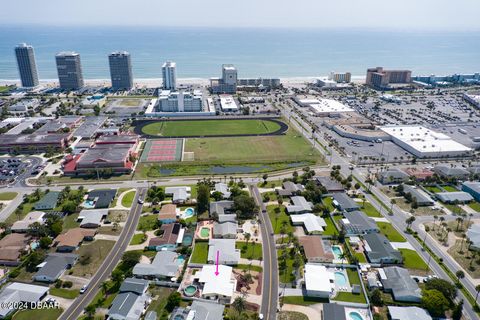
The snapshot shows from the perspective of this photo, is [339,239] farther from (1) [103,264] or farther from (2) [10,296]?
(2) [10,296]

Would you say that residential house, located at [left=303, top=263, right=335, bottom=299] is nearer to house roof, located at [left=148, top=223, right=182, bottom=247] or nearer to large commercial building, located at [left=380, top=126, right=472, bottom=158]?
house roof, located at [left=148, top=223, right=182, bottom=247]

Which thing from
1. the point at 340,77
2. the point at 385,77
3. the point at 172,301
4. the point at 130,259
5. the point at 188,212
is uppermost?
the point at 385,77

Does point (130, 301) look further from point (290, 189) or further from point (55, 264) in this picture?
point (290, 189)

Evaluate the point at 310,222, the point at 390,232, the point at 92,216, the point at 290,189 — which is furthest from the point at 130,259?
the point at 390,232

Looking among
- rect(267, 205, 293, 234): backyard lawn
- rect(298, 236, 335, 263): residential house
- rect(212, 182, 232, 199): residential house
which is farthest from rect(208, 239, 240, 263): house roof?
rect(212, 182, 232, 199): residential house

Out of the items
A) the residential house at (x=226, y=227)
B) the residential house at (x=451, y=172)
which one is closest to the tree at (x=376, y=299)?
the residential house at (x=226, y=227)

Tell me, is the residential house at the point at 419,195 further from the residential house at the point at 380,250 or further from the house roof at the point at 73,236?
the house roof at the point at 73,236
